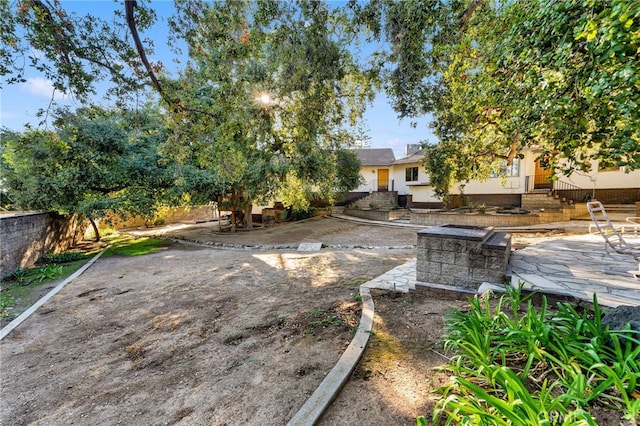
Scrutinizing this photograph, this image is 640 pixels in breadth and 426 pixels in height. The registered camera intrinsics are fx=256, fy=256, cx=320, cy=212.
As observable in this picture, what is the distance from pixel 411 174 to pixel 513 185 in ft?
23.7

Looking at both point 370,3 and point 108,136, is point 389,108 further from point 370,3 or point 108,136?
point 108,136

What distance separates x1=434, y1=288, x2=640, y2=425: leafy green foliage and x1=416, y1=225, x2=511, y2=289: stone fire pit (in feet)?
3.50

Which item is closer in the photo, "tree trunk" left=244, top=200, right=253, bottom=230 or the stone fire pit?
the stone fire pit

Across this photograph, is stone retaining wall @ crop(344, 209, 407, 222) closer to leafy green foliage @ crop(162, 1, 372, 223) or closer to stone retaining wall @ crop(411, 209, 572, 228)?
stone retaining wall @ crop(411, 209, 572, 228)

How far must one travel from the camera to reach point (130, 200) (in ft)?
35.2

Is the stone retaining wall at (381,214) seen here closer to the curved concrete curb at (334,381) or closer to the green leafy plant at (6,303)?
the curved concrete curb at (334,381)

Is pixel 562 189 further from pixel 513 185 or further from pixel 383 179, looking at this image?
pixel 383 179

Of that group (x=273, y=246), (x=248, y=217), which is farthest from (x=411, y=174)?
(x=273, y=246)

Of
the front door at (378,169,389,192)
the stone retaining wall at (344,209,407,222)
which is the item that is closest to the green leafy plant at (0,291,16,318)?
the stone retaining wall at (344,209,407,222)

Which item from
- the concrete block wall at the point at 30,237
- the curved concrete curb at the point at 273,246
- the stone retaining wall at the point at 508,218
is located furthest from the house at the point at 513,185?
the concrete block wall at the point at 30,237

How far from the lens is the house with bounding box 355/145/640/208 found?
532 inches

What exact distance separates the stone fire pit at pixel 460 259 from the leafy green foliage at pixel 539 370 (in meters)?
1.07

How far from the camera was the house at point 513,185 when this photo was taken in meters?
13.5

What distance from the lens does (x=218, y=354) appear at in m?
3.07
